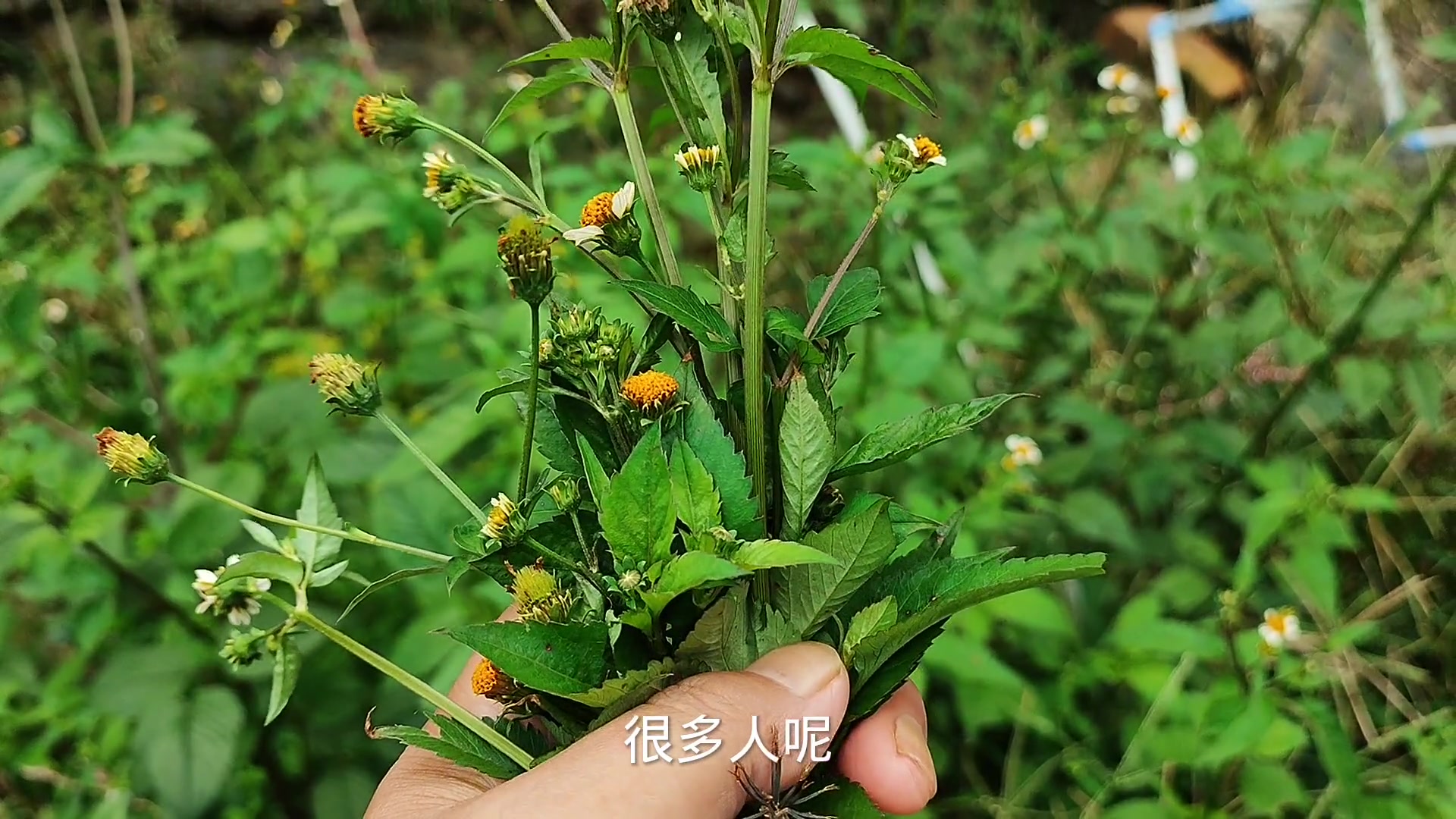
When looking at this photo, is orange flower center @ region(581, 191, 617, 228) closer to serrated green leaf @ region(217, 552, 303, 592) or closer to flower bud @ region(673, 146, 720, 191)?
flower bud @ region(673, 146, 720, 191)

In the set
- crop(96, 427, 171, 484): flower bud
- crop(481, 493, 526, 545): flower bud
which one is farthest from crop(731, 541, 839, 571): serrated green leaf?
crop(96, 427, 171, 484): flower bud

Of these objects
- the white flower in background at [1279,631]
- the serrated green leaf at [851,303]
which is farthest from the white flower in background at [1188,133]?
the serrated green leaf at [851,303]

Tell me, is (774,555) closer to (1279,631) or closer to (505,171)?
(505,171)

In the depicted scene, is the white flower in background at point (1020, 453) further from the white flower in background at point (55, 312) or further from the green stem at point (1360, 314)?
the white flower in background at point (55, 312)

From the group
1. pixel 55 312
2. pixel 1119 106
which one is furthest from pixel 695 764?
pixel 55 312

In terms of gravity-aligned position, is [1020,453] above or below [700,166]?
below
